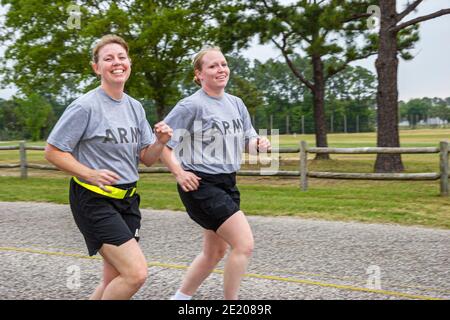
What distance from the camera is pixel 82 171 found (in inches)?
122

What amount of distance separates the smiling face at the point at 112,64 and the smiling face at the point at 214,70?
28.9 inches

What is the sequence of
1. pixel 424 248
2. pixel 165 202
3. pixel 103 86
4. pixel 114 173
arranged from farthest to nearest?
1. pixel 165 202
2. pixel 424 248
3. pixel 103 86
4. pixel 114 173

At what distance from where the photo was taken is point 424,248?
648 cm

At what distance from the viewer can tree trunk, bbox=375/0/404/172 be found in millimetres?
16609

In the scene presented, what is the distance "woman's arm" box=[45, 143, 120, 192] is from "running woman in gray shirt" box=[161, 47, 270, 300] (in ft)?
2.26

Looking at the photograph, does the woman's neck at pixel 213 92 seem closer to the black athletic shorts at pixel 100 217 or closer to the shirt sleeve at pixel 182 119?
the shirt sleeve at pixel 182 119

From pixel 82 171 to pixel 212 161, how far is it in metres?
1.05

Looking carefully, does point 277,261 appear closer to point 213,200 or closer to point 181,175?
point 213,200

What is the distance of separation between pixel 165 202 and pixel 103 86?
7805 millimetres

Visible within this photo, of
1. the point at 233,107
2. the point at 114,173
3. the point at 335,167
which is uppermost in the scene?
the point at 233,107

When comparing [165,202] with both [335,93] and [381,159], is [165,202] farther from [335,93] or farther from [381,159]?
[335,93]

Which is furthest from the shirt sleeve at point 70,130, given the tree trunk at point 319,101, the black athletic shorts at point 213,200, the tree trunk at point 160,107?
the tree trunk at point 319,101

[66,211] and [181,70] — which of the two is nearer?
[66,211]
